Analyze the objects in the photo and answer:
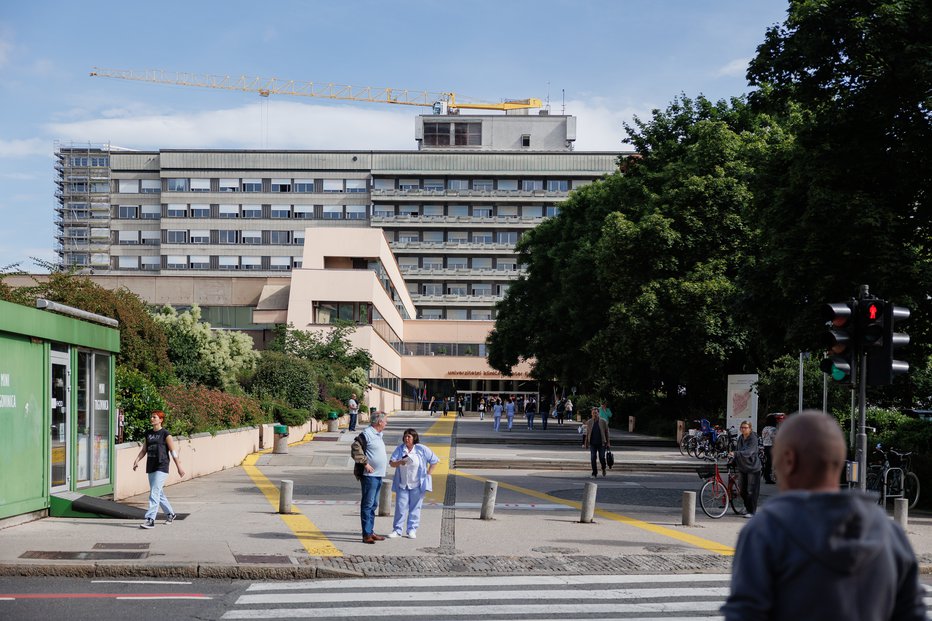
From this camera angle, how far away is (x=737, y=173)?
40.0 m

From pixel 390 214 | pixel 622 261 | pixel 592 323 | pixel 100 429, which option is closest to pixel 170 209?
pixel 390 214

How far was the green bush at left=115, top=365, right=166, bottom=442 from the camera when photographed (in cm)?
2025

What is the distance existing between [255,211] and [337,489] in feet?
315

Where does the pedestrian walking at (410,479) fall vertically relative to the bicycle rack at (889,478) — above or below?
above

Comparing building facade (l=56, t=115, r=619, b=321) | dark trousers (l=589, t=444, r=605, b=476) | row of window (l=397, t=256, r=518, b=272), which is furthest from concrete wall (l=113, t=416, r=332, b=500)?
row of window (l=397, t=256, r=518, b=272)

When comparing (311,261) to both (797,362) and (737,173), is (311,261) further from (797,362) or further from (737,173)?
(797,362)

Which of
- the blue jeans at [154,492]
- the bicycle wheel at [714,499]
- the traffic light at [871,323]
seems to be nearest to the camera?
the traffic light at [871,323]

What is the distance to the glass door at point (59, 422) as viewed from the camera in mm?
15875

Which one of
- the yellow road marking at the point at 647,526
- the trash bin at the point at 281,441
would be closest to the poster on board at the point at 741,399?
the yellow road marking at the point at 647,526

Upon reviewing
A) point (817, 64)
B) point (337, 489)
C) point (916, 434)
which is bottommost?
point (337, 489)

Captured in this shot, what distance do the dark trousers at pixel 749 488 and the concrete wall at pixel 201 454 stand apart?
10591 millimetres

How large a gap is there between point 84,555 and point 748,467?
1078 centimetres

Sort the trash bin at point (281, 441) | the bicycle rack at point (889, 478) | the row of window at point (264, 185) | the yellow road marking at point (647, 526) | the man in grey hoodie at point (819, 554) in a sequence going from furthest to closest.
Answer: the row of window at point (264, 185)
the trash bin at point (281, 441)
the bicycle rack at point (889, 478)
the yellow road marking at point (647, 526)
the man in grey hoodie at point (819, 554)

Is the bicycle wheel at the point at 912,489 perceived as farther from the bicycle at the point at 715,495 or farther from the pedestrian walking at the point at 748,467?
the bicycle at the point at 715,495
